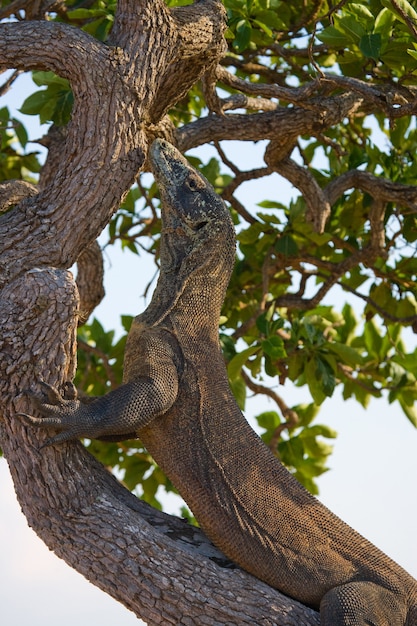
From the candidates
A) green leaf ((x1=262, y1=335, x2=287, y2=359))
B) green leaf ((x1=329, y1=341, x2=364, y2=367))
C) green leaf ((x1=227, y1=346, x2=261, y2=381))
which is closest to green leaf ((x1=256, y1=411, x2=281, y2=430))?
green leaf ((x1=329, y1=341, x2=364, y2=367))

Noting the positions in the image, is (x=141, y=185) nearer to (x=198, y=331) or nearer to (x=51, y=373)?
(x=198, y=331)

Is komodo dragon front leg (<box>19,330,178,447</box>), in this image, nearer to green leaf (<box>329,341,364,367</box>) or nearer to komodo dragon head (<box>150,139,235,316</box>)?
komodo dragon head (<box>150,139,235,316</box>)

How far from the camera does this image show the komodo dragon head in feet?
17.9

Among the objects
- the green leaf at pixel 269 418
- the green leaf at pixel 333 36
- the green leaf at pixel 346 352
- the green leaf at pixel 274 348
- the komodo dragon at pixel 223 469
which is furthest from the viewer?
the green leaf at pixel 269 418

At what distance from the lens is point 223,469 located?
16.2ft

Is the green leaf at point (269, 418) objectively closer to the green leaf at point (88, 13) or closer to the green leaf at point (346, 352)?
the green leaf at point (346, 352)

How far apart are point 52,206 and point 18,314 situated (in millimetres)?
667

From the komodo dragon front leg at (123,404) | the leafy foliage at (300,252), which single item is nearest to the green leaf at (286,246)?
the leafy foliage at (300,252)

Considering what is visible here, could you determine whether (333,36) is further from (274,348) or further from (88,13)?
(274,348)

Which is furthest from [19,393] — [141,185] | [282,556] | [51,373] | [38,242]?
[141,185]

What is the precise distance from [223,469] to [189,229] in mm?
1462

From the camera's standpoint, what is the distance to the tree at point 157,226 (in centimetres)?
454

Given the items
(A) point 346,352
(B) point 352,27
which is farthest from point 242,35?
(A) point 346,352

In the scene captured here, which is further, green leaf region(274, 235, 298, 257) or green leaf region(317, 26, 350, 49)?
green leaf region(274, 235, 298, 257)
